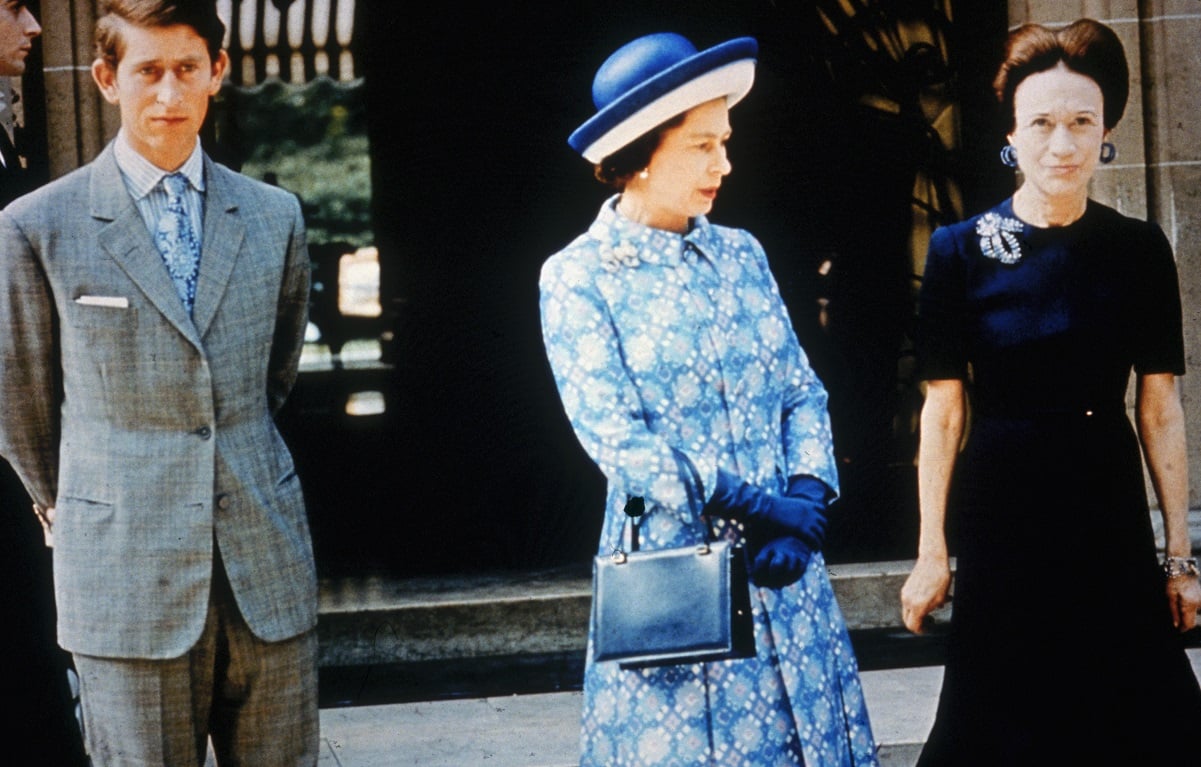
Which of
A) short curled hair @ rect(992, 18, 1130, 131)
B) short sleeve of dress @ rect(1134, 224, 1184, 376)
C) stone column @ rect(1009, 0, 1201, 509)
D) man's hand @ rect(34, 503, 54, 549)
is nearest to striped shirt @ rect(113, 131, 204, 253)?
man's hand @ rect(34, 503, 54, 549)

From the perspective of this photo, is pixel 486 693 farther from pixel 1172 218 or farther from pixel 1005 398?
pixel 1172 218

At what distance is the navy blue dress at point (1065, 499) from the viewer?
3.99 m

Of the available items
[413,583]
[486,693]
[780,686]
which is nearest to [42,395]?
[780,686]

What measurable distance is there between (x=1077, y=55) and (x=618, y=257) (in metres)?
1.29

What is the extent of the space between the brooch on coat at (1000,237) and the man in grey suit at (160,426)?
1768mm

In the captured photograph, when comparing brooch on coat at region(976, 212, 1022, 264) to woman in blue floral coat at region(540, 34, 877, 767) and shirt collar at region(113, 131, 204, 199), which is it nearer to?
woman in blue floral coat at region(540, 34, 877, 767)

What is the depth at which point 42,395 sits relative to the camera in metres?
3.61

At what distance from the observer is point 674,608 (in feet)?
11.5

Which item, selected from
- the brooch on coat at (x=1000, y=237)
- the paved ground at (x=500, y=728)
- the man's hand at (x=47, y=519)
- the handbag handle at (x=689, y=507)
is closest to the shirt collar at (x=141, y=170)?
the man's hand at (x=47, y=519)

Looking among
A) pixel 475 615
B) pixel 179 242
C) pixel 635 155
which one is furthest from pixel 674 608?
pixel 475 615

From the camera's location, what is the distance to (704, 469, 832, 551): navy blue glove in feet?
11.5

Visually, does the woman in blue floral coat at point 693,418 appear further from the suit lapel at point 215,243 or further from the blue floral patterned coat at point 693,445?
the suit lapel at point 215,243

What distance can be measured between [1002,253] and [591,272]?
109 cm

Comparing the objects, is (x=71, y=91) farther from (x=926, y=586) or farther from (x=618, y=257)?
(x=926, y=586)
